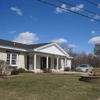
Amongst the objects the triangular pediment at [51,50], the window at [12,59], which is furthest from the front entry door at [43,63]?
the window at [12,59]

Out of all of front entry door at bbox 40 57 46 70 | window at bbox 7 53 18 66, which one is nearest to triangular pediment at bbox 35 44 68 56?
front entry door at bbox 40 57 46 70

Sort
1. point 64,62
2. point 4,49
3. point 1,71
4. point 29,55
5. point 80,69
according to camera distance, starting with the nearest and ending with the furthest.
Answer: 1. point 1,71
2. point 4,49
3. point 29,55
4. point 80,69
5. point 64,62

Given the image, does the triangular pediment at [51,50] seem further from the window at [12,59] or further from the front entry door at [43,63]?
the window at [12,59]

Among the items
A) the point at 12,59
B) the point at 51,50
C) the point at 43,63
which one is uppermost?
the point at 51,50

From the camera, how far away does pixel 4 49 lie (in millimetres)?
21719

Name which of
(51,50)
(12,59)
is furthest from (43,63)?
(12,59)

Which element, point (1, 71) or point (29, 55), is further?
point (29, 55)

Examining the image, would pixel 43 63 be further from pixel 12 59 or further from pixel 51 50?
pixel 12 59

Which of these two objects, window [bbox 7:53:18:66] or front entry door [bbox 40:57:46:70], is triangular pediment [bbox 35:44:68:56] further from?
window [bbox 7:53:18:66]

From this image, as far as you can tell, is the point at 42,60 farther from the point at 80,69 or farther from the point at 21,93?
the point at 21,93

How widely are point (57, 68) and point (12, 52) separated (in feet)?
32.1

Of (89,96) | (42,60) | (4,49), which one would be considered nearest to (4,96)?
(89,96)

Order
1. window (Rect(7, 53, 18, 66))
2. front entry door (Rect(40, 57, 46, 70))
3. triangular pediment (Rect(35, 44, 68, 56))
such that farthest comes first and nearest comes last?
1. front entry door (Rect(40, 57, 46, 70))
2. triangular pediment (Rect(35, 44, 68, 56))
3. window (Rect(7, 53, 18, 66))

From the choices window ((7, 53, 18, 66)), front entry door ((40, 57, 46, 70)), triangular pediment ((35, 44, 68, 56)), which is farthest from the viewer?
front entry door ((40, 57, 46, 70))
